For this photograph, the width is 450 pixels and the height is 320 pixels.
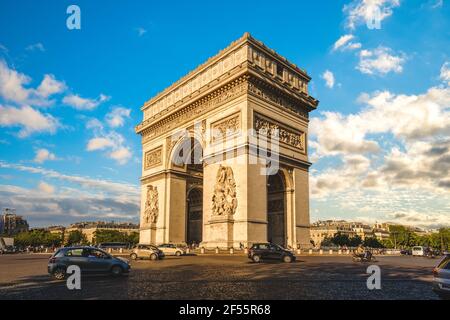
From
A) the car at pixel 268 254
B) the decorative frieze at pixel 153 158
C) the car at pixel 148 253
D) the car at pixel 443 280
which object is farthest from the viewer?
the decorative frieze at pixel 153 158

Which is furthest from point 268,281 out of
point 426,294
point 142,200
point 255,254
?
point 142,200

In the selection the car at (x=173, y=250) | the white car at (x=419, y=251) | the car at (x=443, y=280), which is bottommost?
the white car at (x=419, y=251)

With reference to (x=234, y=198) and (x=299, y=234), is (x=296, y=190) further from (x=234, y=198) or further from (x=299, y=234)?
(x=234, y=198)

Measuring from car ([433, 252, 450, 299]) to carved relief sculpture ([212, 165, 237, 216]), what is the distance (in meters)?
21.3

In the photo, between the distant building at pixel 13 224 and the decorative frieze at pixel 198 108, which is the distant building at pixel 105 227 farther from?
the decorative frieze at pixel 198 108

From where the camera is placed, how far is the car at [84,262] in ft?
48.0

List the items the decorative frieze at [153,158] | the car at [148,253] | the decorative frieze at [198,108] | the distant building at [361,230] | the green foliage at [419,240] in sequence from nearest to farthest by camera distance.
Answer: the car at [148,253] → the decorative frieze at [198,108] → the decorative frieze at [153,158] → the green foliage at [419,240] → the distant building at [361,230]

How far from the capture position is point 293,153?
1390 inches

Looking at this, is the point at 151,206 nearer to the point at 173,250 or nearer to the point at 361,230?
the point at 173,250

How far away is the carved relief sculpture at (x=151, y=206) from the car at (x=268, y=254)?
19.3 metres

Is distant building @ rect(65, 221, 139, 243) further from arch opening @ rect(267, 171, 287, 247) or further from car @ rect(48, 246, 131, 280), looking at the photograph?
car @ rect(48, 246, 131, 280)

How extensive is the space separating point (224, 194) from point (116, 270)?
54.8 ft

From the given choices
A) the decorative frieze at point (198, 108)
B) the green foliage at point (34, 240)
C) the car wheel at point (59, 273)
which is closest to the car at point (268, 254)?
the car wheel at point (59, 273)

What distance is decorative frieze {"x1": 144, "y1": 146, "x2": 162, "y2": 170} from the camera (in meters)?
42.9
